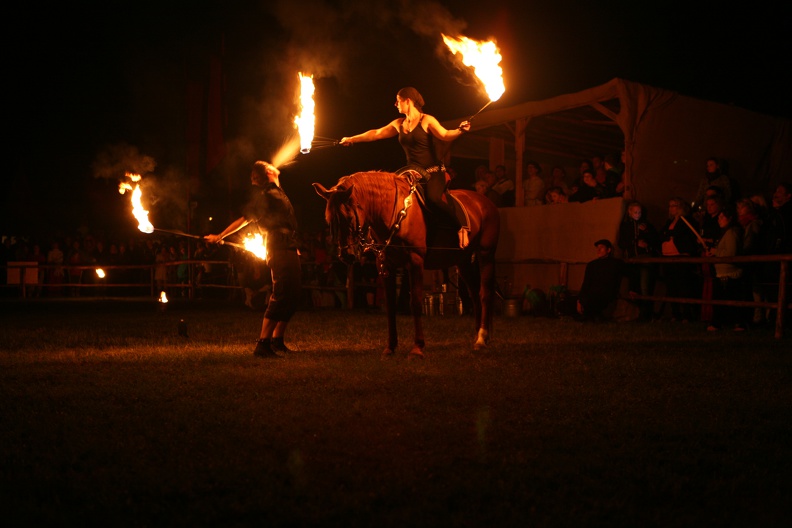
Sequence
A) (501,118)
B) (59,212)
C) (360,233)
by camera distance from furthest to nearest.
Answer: (59,212) < (501,118) < (360,233)

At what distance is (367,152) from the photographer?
26203 mm

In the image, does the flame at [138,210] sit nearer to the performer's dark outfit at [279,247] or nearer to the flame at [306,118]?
the performer's dark outfit at [279,247]

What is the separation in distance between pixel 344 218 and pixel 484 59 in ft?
10.6

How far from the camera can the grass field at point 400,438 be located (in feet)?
12.1

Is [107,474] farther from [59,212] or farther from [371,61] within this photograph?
[59,212]

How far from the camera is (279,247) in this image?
923cm

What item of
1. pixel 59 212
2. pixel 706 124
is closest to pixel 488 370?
pixel 706 124

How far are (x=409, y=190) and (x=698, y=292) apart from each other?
7.45 m

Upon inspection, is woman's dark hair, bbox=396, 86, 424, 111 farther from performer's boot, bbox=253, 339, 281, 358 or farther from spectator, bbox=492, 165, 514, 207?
spectator, bbox=492, 165, 514, 207

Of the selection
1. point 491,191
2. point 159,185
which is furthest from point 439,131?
point 159,185

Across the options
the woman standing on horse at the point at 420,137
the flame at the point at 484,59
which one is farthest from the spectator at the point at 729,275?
the woman standing on horse at the point at 420,137

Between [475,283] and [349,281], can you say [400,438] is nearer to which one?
[475,283]

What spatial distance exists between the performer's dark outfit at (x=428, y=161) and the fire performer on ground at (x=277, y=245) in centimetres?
168

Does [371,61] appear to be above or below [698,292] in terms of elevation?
above
